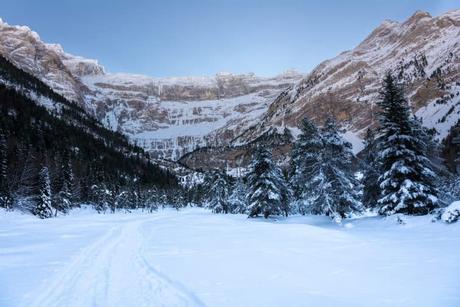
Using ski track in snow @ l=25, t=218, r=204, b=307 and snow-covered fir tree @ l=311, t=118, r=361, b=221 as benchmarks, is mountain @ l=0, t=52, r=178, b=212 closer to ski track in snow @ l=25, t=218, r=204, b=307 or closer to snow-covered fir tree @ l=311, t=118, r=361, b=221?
snow-covered fir tree @ l=311, t=118, r=361, b=221

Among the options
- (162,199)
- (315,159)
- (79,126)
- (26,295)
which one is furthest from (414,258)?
(79,126)

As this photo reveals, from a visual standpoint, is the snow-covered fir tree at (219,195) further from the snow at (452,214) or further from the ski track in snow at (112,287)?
the ski track in snow at (112,287)

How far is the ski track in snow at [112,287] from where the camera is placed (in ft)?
23.6

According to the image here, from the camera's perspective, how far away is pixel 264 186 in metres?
39.0

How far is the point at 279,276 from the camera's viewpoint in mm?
8938

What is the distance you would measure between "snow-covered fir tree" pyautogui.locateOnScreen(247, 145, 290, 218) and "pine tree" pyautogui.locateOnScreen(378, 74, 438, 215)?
15.9m

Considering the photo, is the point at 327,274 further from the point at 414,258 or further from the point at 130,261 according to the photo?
the point at 130,261

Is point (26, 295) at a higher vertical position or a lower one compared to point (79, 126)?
lower

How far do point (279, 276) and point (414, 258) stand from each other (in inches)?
171

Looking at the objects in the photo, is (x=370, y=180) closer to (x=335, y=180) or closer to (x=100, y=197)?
(x=335, y=180)

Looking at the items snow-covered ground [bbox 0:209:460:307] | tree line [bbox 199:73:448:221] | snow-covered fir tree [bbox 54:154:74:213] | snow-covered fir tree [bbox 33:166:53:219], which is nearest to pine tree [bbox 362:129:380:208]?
tree line [bbox 199:73:448:221]

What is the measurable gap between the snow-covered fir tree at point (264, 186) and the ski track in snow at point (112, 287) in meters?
27.3

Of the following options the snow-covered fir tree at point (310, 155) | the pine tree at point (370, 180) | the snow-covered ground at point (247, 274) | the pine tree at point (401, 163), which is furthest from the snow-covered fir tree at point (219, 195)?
the snow-covered ground at point (247, 274)

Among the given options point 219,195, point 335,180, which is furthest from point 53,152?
point 335,180
